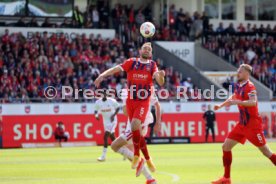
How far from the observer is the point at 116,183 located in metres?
17.5

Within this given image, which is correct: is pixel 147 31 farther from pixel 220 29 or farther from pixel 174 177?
pixel 220 29

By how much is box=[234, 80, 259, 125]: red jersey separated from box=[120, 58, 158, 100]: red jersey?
1837 millimetres

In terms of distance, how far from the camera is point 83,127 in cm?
4025

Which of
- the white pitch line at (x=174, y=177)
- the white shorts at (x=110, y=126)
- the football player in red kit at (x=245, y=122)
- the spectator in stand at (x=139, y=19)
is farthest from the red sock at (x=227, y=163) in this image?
the spectator in stand at (x=139, y=19)

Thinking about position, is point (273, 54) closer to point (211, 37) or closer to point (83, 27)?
point (211, 37)

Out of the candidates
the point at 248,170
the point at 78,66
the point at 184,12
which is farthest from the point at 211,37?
the point at 248,170

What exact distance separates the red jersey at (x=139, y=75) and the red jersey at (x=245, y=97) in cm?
184

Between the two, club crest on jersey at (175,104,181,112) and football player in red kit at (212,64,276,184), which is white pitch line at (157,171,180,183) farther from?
club crest on jersey at (175,104,181,112)

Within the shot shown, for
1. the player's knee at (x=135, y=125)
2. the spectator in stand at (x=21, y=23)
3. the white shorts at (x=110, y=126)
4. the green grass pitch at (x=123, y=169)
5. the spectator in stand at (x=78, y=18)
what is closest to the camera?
the player's knee at (x=135, y=125)

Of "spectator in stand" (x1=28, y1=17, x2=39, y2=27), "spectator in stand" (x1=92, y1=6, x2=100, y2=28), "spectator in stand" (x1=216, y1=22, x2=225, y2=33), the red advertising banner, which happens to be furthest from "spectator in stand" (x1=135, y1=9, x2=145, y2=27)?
the red advertising banner

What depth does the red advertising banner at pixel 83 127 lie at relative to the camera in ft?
127

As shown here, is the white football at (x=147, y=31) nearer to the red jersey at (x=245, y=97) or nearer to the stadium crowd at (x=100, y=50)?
the red jersey at (x=245, y=97)

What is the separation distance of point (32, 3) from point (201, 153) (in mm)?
17320

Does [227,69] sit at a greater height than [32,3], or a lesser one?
lesser
